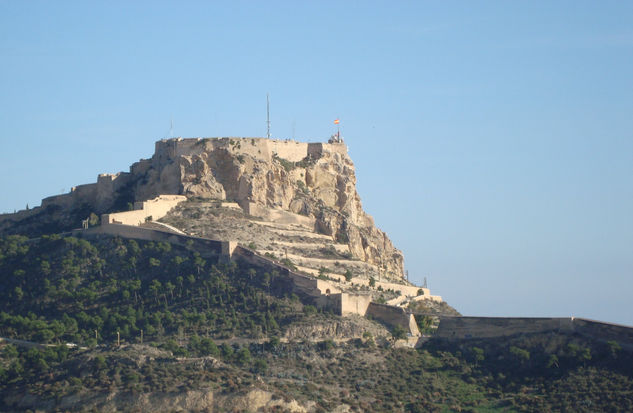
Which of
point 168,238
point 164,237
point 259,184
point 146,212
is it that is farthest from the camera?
point 259,184

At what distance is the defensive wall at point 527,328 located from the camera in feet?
231

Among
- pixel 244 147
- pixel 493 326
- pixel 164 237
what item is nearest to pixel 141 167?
pixel 244 147

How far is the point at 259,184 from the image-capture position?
90812 millimetres

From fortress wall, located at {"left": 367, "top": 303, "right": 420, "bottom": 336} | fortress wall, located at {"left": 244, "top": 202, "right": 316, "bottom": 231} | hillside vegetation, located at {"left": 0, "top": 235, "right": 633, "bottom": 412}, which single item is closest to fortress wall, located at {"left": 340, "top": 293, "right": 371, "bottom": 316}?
fortress wall, located at {"left": 367, "top": 303, "right": 420, "bottom": 336}

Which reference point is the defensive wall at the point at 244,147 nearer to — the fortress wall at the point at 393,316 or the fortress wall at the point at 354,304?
the fortress wall at the point at 354,304

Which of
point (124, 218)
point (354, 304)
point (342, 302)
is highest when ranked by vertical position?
point (124, 218)

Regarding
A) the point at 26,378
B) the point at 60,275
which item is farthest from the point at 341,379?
the point at 60,275

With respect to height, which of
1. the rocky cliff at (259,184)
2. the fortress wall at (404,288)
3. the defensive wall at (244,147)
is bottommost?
the fortress wall at (404,288)

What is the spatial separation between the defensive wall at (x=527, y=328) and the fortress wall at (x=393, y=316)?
1.58 meters

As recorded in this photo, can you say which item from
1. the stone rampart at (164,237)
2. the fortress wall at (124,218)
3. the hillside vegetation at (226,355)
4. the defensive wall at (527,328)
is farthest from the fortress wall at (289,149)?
the defensive wall at (527,328)

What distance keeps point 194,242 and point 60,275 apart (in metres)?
8.77

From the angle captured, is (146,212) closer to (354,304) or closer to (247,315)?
(247,315)

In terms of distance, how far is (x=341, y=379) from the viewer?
229 ft

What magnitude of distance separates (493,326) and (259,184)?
22698mm
